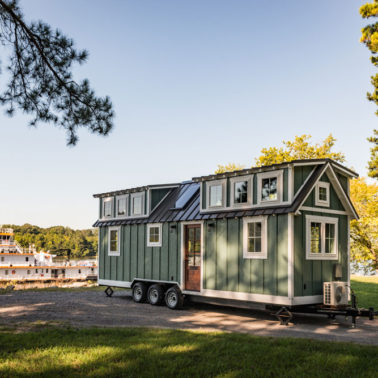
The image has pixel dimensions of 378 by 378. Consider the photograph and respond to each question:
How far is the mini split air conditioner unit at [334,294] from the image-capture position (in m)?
12.0

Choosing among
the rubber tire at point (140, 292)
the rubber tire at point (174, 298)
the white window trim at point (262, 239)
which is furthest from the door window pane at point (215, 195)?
the rubber tire at point (140, 292)

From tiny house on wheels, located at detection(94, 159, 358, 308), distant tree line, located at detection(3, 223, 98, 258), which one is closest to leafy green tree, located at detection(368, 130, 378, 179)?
tiny house on wheels, located at detection(94, 159, 358, 308)

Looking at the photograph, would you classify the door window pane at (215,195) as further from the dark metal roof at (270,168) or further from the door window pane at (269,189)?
the door window pane at (269,189)

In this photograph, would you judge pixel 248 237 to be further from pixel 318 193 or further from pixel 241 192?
pixel 318 193

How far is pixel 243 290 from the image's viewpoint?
42.2 ft

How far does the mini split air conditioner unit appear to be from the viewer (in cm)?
1198

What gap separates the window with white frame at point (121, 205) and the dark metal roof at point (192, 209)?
0.30 m

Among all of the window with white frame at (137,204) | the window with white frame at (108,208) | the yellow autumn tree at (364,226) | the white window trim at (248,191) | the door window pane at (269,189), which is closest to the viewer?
the door window pane at (269,189)

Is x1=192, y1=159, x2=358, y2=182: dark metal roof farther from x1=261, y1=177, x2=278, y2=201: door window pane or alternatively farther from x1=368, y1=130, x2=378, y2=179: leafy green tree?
x1=368, y1=130, x2=378, y2=179: leafy green tree

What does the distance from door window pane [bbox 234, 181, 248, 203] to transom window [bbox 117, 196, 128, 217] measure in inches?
241

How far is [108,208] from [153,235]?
11.5 ft

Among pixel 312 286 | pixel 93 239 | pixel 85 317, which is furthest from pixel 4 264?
pixel 93 239

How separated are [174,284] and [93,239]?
455ft

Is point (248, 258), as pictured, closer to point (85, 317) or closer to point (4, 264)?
point (85, 317)
